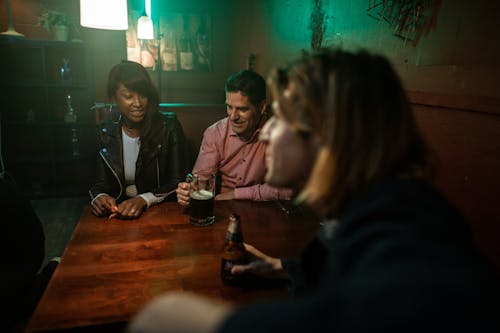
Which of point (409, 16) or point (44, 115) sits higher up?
point (409, 16)

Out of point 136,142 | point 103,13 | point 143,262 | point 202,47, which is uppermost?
point 202,47

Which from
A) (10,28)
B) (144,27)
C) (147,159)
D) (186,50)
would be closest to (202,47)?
(186,50)

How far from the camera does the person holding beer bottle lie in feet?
1.43

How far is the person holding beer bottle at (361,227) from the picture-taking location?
1.43 ft

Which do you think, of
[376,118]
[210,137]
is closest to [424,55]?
[376,118]

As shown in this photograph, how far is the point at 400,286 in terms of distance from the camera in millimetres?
441

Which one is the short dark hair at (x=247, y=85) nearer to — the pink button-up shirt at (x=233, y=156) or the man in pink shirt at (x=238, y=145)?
the man in pink shirt at (x=238, y=145)

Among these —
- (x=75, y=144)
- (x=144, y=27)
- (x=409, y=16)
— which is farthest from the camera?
(x=75, y=144)

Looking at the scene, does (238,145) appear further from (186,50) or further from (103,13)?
(186,50)

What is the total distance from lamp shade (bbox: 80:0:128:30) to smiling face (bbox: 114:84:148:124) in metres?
0.60

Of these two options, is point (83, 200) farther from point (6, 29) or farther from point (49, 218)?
point (6, 29)

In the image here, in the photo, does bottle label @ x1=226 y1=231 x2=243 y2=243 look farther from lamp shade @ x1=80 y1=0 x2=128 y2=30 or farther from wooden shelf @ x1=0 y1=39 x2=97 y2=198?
wooden shelf @ x1=0 y1=39 x2=97 y2=198

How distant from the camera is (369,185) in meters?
0.69

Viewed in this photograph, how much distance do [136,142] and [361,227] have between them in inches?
86.8
